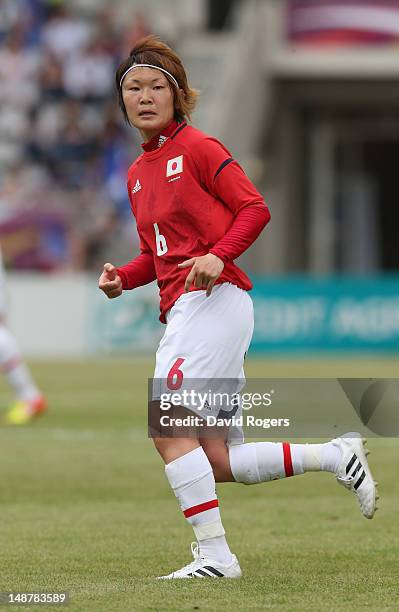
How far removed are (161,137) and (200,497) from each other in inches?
57.7

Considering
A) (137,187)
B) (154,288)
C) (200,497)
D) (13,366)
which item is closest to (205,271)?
(137,187)

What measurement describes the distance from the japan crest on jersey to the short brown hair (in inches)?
9.8

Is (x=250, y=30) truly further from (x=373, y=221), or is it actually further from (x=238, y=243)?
→ (x=238, y=243)

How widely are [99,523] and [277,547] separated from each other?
3.78 feet

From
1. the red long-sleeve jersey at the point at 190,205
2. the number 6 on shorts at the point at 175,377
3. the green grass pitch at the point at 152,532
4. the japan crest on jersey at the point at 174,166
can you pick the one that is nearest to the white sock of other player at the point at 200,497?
the green grass pitch at the point at 152,532

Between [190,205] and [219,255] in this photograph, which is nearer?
[219,255]

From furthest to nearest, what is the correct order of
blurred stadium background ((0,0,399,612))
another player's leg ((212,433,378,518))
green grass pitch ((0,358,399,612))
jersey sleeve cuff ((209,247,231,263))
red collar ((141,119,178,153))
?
blurred stadium background ((0,0,399,612)) < red collar ((141,119,178,153)) < another player's leg ((212,433,378,518)) < jersey sleeve cuff ((209,247,231,263)) < green grass pitch ((0,358,399,612))

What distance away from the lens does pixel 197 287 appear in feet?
16.9

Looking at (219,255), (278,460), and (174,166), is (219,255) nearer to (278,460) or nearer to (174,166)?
(174,166)

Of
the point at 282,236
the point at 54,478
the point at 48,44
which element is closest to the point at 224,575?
the point at 54,478

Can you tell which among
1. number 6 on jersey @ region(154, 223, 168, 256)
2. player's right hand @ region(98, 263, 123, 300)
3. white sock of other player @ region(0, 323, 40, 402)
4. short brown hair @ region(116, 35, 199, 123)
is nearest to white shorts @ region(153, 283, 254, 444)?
number 6 on jersey @ region(154, 223, 168, 256)

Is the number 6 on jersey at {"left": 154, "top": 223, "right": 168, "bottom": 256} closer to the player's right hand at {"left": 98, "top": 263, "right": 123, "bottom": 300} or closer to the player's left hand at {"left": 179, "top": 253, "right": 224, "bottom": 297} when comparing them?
the player's right hand at {"left": 98, "top": 263, "right": 123, "bottom": 300}

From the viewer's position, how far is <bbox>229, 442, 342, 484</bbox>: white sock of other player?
5438 millimetres

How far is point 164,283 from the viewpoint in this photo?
556cm
